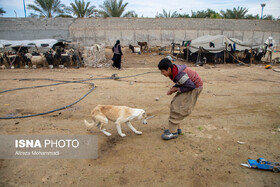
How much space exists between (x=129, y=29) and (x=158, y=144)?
1878 cm

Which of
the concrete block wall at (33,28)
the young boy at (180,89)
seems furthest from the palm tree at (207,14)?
the young boy at (180,89)

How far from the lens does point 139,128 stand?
142 inches

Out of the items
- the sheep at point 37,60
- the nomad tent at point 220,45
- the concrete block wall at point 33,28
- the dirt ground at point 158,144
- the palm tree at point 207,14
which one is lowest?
the dirt ground at point 158,144

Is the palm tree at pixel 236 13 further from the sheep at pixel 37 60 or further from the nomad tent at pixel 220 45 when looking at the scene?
the sheep at pixel 37 60

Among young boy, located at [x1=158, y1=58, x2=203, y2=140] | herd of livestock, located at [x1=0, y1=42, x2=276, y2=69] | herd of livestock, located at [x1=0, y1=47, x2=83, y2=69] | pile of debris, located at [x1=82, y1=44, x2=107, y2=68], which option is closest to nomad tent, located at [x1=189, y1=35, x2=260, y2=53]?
herd of livestock, located at [x1=0, y1=42, x2=276, y2=69]

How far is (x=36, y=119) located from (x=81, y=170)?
2147 mm

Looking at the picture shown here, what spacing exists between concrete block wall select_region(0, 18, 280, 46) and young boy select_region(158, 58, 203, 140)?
54.3 feet

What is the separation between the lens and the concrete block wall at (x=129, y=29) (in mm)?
18312

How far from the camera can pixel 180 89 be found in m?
2.85

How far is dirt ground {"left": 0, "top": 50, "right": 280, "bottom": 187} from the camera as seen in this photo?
7.57 ft

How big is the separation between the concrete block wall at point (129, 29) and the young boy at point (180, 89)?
16565 mm

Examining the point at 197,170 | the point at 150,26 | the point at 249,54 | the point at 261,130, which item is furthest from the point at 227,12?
the point at 197,170

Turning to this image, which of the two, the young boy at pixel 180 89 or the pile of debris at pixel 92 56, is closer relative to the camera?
the young boy at pixel 180 89

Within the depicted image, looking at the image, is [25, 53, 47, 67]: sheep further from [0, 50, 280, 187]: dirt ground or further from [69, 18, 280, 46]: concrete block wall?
[69, 18, 280, 46]: concrete block wall
